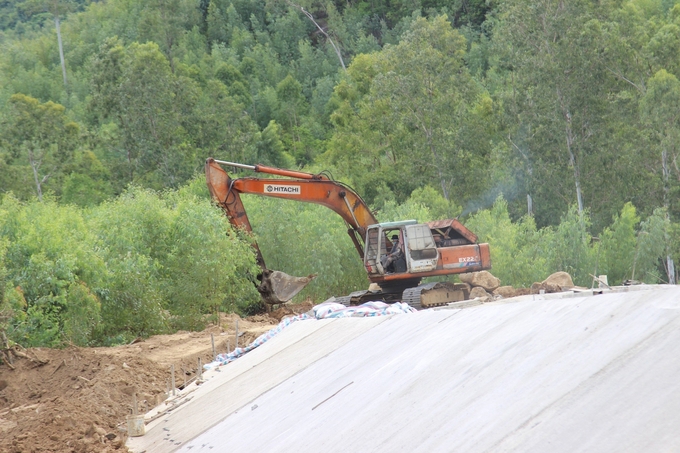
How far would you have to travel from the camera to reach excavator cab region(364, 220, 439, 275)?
2434cm

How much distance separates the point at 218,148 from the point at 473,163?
1605 cm

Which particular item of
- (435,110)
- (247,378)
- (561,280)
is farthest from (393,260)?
(435,110)

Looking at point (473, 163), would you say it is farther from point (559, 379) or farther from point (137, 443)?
point (559, 379)

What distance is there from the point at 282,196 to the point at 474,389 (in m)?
16.8

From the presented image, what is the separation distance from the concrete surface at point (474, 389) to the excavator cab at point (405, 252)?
382 inches

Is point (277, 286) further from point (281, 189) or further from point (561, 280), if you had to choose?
point (561, 280)

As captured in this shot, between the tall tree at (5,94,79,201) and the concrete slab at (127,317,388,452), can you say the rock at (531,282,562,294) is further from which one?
the tall tree at (5,94,79,201)

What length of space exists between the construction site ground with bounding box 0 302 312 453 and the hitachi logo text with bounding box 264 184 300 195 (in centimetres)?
438

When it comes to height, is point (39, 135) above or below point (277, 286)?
above

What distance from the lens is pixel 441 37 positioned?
2082 inches

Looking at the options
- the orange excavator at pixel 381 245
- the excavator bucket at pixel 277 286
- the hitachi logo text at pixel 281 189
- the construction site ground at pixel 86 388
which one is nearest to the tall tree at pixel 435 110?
the orange excavator at pixel 381 245

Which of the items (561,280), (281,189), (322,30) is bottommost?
(561,280)

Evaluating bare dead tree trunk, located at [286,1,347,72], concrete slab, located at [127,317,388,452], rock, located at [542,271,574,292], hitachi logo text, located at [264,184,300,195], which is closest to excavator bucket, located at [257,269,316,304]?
hitachi logo text, located at [264,184,300,195]

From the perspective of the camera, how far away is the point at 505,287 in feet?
92.0
